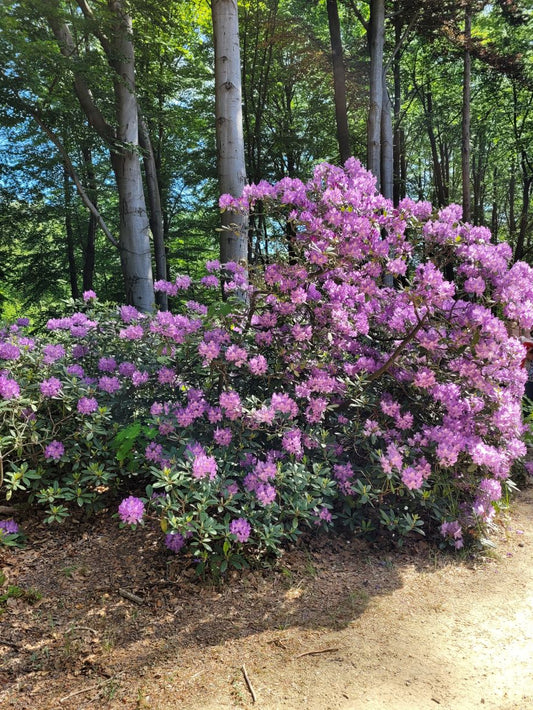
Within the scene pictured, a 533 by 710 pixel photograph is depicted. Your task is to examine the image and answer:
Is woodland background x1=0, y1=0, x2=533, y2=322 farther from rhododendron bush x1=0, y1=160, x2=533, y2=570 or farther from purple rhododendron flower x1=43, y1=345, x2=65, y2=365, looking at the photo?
purple rhododendron flower x1=43, y1=345, x2=65, y2=365

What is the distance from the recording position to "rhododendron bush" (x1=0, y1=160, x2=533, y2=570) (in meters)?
2.46

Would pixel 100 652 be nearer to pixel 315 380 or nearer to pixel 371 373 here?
pixel 315 380

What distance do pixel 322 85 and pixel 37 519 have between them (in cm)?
1254

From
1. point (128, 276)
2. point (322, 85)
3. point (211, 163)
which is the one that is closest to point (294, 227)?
point (128, 276)

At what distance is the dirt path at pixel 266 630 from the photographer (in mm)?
1647

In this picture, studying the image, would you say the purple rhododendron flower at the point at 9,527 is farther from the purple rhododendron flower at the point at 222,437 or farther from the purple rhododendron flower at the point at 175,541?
the purple rhododendron flower at the point at 222,437

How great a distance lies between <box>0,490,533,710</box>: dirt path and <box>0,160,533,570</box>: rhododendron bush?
0.19m

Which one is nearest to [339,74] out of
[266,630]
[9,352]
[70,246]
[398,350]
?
[398,350]

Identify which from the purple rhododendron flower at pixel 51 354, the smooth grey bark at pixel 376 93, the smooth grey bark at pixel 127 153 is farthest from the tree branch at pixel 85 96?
the purple rhododendron flower at pixel 51 354

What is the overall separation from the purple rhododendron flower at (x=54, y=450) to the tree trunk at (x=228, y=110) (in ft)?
6.47

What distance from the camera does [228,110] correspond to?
13.0ft

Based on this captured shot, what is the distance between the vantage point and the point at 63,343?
3.35m

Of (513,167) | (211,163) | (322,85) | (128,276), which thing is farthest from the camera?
(513,167)

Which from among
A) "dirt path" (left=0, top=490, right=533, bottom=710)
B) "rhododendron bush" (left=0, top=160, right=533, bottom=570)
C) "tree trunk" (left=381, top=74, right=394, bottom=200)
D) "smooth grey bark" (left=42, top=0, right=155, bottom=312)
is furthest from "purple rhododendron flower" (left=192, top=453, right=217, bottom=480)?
"tree trunk" (left=381, top=74, right=394, bottom=200)
